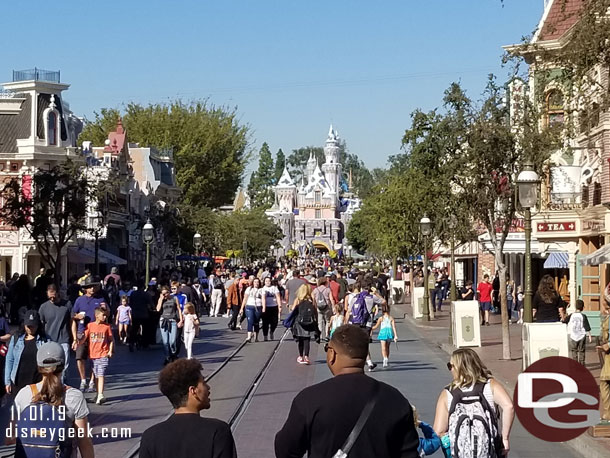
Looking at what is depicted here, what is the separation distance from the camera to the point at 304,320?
23.3m

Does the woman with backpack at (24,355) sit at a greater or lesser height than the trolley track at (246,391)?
greater

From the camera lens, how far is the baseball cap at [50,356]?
825 centimetres

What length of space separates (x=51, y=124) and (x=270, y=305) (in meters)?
29.9

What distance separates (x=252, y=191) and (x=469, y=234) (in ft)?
534

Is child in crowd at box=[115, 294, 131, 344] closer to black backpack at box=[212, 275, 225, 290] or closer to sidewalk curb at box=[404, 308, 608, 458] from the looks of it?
sidewalk curb at box=[404, 308, 608, 458]

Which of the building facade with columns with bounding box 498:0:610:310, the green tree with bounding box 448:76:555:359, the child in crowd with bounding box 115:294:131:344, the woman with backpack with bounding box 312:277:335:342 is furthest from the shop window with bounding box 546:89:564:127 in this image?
the child in crowd with bounding box 115:294:131:344

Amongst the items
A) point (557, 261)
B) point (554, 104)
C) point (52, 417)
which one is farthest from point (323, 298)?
point (52, 417)

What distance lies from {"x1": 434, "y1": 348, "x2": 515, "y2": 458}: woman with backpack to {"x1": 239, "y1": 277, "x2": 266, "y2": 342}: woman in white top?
2129cm

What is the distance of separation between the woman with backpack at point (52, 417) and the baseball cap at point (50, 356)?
205mm

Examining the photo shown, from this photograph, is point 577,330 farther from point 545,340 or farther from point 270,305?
Answer: point 270,305

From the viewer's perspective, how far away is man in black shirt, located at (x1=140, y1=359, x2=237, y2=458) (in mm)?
5754

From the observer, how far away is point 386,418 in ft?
18.8

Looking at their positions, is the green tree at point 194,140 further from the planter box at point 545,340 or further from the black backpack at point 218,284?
the planter box at point 545,340

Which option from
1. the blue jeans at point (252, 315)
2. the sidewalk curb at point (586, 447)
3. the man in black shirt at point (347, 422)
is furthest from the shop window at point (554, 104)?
the man in black shirt at point (347, 422)
